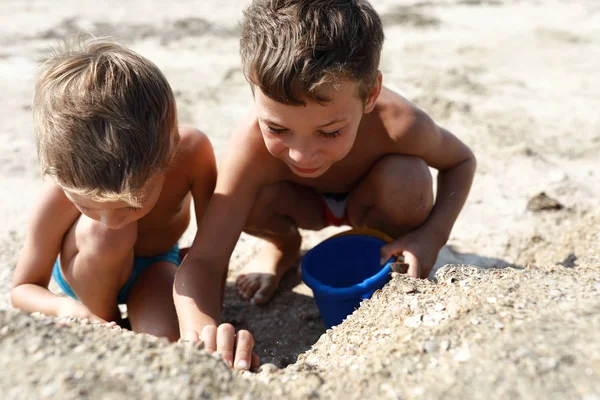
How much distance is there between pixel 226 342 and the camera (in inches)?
76.8

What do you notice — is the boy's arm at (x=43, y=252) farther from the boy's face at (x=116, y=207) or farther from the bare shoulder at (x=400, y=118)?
the bare shoulder at (x=400, y=118)

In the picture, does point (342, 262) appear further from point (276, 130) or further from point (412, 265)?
point (276, 130)

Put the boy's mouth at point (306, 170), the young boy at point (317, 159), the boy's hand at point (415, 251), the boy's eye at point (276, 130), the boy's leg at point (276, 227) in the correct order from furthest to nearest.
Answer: the boy's leg at point (276, 227), the boy's hand at point (415, 251), the boy's mouth at point (306, 170), the boy's eye at point (276, 130), the young boy at point (317, 159)

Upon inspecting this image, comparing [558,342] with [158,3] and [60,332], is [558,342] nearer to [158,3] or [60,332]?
[60,332]

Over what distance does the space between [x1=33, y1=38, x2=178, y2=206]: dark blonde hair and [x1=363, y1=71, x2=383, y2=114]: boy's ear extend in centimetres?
63

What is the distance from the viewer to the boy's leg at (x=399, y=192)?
244cm

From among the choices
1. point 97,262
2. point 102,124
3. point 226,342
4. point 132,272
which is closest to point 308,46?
point 102,124

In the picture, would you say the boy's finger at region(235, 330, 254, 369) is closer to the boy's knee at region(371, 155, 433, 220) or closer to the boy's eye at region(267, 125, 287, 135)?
the boy's eye at region(267, 125, 287, 135)

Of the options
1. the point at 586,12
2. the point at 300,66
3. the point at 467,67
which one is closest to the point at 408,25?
the point at 467,67

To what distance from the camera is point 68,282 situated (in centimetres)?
244

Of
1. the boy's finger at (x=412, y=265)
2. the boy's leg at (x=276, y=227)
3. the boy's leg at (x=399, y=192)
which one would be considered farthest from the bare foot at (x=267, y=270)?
the boy's finger at (x=412, y=265)

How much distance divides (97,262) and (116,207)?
1.12ft

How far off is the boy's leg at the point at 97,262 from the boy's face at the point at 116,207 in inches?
5.0

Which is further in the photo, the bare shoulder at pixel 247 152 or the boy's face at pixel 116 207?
the bare shoulder at pixel 247 152
